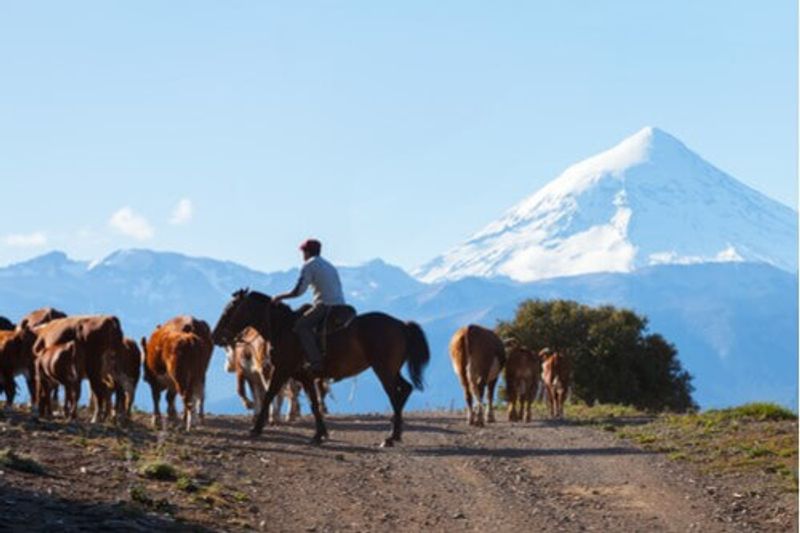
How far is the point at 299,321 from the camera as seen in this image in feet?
84.4

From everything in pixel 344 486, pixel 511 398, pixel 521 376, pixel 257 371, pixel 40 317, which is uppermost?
pixel 40 317

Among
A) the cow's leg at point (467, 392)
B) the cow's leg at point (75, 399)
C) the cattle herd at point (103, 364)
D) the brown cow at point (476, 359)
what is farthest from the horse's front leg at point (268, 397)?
the brown cow at point (476, 359)

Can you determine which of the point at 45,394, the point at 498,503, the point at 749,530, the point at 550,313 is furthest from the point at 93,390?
the point at 550,313

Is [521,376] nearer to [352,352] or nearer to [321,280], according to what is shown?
[352,352]

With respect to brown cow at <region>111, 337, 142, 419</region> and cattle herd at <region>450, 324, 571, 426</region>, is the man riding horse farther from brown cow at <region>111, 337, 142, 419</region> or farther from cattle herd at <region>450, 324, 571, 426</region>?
cattle herd at <region>450, 324, 571, 426</region>

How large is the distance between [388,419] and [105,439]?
1367cm

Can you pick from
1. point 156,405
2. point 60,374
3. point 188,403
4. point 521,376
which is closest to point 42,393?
point 60,374

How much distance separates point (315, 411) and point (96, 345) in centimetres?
405

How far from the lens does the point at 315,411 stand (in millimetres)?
25734

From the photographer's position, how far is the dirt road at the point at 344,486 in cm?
1659

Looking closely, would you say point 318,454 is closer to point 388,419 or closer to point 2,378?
point 2,378

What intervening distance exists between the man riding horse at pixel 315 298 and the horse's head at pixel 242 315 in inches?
40.4

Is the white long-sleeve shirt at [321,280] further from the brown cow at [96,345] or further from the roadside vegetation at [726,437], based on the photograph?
the roadside vegetation at [726,437]

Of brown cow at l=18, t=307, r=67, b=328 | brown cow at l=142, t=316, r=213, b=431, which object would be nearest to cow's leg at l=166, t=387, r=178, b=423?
brown cow at l=142, t=316, r=213, b=431
